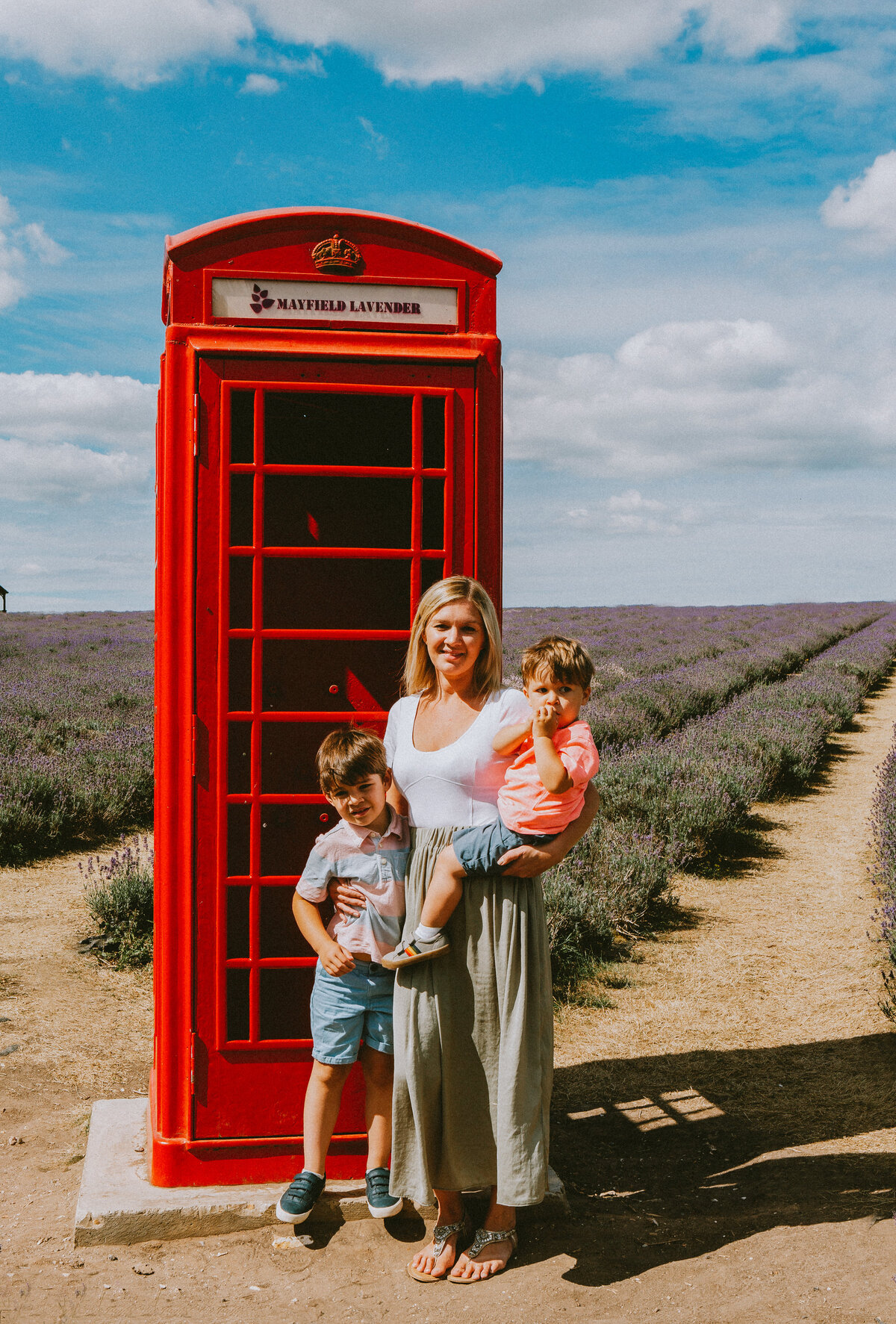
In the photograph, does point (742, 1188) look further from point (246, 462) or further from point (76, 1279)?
point (246, 462)

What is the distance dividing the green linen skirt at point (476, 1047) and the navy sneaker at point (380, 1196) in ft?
0.72

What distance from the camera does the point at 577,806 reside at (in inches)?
105

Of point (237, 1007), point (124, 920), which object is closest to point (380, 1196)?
point (237, 1007)

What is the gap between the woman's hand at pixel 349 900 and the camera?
289 cm

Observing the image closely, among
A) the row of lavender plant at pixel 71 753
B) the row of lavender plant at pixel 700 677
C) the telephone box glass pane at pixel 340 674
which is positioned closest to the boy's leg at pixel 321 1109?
the telephone box glass pane at pixel 340 674

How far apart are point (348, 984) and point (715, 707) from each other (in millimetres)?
12663

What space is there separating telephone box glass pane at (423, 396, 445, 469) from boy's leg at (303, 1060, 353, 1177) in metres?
1.86

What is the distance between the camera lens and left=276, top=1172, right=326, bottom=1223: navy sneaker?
2951mm

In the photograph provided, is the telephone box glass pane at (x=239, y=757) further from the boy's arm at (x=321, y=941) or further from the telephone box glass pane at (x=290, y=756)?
the boy's arm at (x=321, y=941)

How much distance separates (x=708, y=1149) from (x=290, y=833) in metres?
2.01

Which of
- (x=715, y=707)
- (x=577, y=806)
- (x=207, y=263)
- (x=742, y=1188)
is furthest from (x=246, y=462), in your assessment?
(x=715, y=707)

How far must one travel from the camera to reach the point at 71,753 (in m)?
9.68

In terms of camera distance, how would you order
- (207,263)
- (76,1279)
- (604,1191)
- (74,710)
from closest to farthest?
(76,1279), (207,263), (604,1191), (74,710)

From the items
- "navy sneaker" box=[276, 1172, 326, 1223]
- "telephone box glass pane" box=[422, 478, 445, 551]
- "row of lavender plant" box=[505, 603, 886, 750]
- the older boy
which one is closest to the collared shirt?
the older boy
